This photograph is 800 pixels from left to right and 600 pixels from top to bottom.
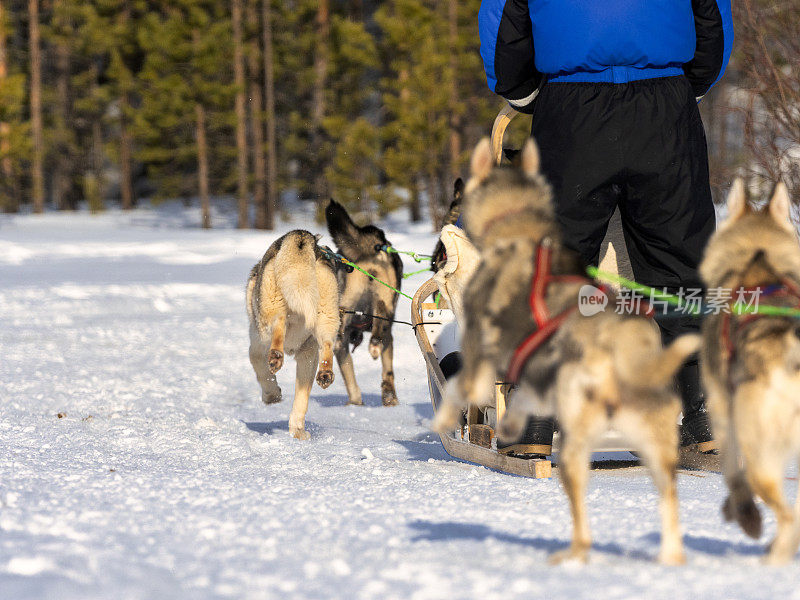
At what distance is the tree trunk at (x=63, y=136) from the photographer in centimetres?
3506

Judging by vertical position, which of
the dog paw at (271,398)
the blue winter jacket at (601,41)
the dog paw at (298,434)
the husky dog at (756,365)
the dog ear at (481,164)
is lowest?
the dog paw at (298,434)

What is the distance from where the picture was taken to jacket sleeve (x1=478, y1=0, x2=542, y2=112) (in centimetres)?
382

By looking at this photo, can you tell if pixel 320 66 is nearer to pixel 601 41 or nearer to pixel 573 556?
pixel 601 41

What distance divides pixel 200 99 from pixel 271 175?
3.49 metres

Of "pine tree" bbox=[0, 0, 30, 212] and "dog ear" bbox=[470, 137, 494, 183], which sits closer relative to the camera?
"dog ear" bbox=[470, 137, 494, 183]

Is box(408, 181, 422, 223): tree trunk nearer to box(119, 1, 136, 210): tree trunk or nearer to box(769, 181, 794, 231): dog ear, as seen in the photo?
box(119, 1, 136, 210): tree trunk

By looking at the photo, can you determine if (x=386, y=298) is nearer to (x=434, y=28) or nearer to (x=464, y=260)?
(x=464, y=260)

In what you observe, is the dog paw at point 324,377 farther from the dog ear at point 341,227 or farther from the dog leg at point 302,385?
the dog ear at point 341,227

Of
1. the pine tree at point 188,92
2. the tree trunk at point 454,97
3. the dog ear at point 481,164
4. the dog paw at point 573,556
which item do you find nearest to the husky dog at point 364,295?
the dog ear at point 481,164

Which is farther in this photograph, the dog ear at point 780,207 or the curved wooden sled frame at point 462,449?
the curved wooden sled frame at point 462,449

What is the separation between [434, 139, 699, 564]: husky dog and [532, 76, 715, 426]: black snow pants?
3.67ft

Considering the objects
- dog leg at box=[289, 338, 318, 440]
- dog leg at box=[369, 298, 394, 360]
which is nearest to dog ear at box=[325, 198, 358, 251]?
dog leg at box=[369, 298, 394, 360]

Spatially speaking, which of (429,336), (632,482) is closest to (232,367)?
(429,336)

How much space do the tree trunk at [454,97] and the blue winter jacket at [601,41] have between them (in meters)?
23.7
